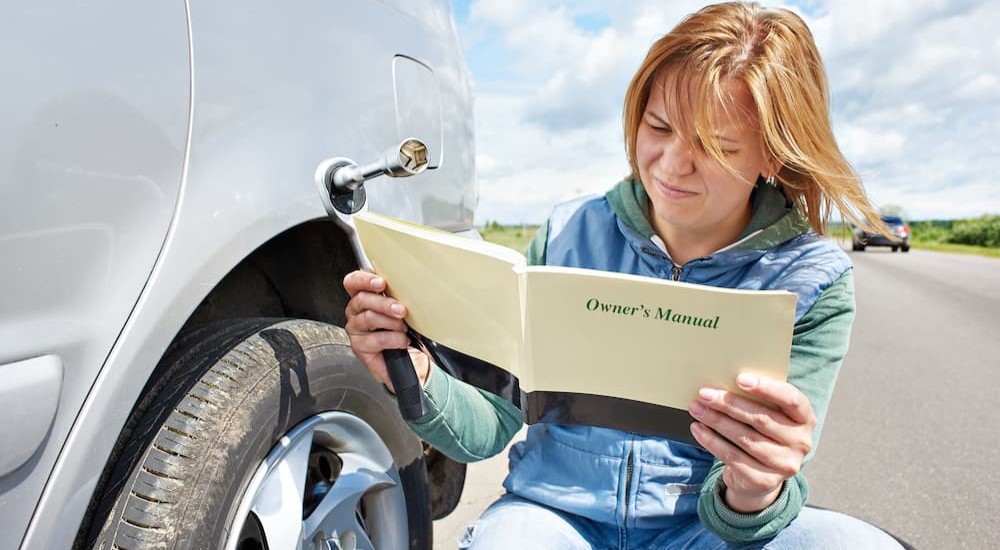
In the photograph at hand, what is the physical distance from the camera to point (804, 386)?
1.22m

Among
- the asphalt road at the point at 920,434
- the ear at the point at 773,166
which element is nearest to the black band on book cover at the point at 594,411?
the ear at the point at 773,166

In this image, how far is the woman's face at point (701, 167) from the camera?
4.12 feet

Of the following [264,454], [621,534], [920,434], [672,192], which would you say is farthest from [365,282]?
[920,434]

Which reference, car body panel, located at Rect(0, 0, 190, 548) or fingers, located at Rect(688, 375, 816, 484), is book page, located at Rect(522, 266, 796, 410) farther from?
car body panel, located at Rect(0, 0, 190, 548)

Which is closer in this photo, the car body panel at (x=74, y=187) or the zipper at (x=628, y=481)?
the car body panel at (x=74, y=187)

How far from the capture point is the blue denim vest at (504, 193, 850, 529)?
4.45 feet

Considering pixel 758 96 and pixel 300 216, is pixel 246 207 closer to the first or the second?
pixel 300 216

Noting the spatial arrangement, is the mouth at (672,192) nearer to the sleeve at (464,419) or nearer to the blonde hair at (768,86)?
the blonde hair at (768,86)

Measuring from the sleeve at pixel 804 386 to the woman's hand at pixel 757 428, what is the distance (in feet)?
0.40

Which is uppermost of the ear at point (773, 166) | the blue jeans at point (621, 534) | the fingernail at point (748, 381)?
the ear at point (773, 166)

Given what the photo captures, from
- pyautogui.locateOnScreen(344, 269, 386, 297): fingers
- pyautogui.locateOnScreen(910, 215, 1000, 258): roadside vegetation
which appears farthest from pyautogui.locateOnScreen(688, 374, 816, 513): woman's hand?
pyautogui.locateOnScreen(910, 215, 1000, 258): roadside vegetation

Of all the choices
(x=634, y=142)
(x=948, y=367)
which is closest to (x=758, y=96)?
(x=634, y=142)

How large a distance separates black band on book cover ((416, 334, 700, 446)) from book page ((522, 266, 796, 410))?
0.02m

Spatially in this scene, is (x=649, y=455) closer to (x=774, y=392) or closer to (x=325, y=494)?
(x=774, y=392)
